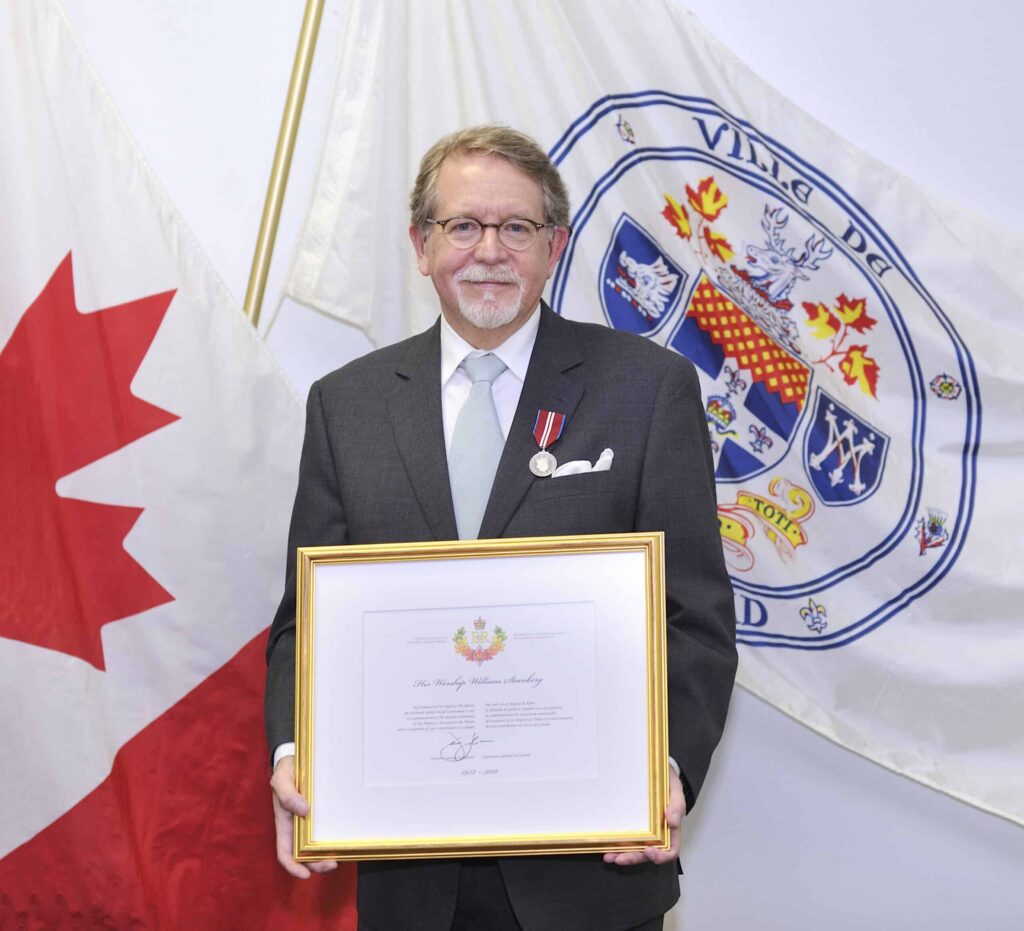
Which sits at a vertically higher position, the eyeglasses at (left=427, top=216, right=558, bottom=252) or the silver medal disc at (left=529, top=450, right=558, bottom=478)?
the eyeglasses at (left=427, top=216, right=558, bottom=252)

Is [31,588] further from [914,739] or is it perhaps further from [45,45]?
[914,739]

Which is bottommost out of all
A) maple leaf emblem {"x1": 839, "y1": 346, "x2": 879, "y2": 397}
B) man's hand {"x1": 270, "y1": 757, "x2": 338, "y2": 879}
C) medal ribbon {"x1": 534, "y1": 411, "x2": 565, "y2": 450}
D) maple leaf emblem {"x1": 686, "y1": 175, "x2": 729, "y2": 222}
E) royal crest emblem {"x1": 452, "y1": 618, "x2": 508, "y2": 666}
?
man's hand {"x1": 270, "y1": 757, "x2": 338, "y2": 879}

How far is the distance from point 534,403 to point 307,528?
389 millimetres

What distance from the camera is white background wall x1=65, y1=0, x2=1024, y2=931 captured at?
278 centimetres

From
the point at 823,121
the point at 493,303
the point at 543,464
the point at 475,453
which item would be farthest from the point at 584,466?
the point at 823,121

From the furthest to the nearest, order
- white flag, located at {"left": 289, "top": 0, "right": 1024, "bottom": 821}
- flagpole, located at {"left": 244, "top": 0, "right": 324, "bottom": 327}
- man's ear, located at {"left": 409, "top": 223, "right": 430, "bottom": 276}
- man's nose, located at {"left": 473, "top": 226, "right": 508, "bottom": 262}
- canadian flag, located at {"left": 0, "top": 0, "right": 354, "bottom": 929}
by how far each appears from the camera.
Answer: flagpole, located at {"left": 244, "top": 0, "right": 324, "bottom": 327}, white flag, located at {"left": 289, "top": 0, "right": 1024, "bottom": 821}, canadian flag, located at {"left": 0, "top": 0, "right": 354, "bottom": 929}, man's ear, located at {"left": 409, "top": 223, "right": 430, "bottom": 276}, man's nose, located at {"left": 473, "top": 226, "right": 508, "bottom": 262}

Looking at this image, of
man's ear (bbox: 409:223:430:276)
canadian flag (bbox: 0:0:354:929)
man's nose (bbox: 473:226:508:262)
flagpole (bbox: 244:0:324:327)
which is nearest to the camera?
man's nose (bbox: 473:226:508:262)

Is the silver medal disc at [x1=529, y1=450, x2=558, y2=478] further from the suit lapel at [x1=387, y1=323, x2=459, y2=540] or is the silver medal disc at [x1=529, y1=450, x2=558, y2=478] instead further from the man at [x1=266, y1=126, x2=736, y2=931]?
the suit lapel at [x1=387, y1=323, x2=459, y2=540]

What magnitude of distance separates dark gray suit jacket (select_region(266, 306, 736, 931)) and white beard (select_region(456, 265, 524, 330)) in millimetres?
71

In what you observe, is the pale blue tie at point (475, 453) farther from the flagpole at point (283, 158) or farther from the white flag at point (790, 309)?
the flagpole at point (283, 158)

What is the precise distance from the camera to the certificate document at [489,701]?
1.54 meters

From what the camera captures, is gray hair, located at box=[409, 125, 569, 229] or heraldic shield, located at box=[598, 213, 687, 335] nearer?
gray hair, located at box=[409, 125, 569, 229]

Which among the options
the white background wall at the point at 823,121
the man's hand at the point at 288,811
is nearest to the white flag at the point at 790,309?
the white background wall at the point at 823,121

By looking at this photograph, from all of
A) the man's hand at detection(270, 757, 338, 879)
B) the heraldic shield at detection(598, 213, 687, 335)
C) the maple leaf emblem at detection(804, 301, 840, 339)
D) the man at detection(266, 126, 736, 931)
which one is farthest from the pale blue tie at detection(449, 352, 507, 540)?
the maple leaf emblem at detection(804, 301, 840, 339)
